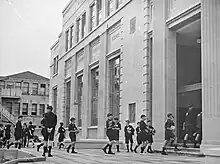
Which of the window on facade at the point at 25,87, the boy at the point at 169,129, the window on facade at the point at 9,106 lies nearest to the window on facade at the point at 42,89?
the window on facade at the point at 25,87

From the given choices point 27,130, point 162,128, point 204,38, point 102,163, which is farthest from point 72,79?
point 102,163

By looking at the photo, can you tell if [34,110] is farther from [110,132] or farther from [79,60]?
[110,132]

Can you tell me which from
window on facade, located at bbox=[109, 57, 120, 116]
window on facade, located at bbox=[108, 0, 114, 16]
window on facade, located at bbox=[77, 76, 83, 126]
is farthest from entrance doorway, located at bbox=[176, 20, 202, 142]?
window on facade, located at bbox=[77, 76, 83, 126]

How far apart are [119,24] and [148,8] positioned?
4953 millimetres

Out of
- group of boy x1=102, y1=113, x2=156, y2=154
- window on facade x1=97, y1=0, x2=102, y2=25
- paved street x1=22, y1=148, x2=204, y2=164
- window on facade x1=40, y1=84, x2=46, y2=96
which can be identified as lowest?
paved street x1=22, y1=148, x2=204, y2=164

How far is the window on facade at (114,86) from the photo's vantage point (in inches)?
1020

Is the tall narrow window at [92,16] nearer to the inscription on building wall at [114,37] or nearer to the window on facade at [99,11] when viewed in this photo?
the window on facade at [99,11]

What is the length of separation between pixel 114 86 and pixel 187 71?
7314 mm

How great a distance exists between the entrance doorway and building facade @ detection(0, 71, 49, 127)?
46315mm

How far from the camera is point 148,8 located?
21000 millimetres

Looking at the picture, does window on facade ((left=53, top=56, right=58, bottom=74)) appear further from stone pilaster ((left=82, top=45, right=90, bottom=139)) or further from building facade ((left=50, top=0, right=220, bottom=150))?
stone pilaster ((left=82, top=45, right=90, bottom=139))

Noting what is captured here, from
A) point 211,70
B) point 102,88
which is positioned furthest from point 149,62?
point 102,88

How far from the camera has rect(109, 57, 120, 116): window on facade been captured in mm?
25906

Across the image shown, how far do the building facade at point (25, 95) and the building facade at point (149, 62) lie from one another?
3293cm
